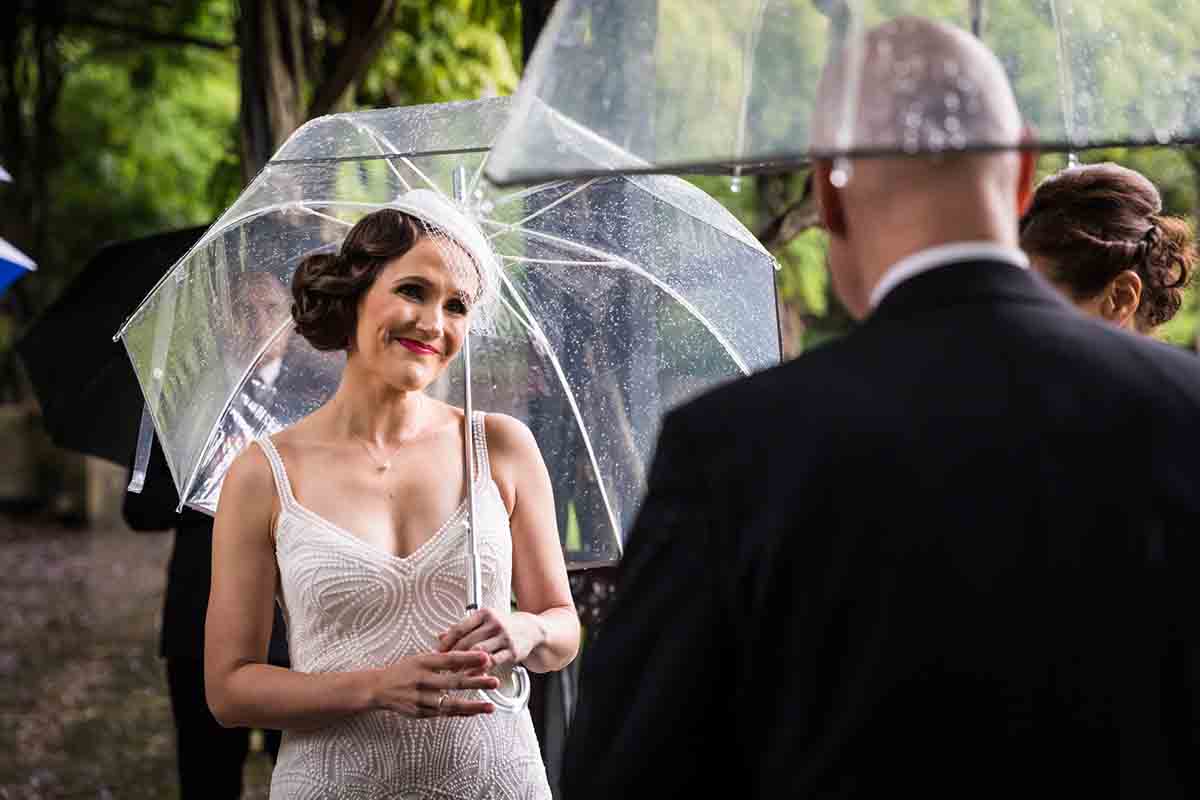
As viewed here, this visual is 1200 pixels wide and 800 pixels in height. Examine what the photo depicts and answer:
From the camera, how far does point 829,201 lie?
1885 mm

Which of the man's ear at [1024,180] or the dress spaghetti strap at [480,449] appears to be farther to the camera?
the dress spaghetti strap at [480,449]

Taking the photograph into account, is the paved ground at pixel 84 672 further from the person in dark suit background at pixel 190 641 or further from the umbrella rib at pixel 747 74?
the umbrella rib at pixel 747 74

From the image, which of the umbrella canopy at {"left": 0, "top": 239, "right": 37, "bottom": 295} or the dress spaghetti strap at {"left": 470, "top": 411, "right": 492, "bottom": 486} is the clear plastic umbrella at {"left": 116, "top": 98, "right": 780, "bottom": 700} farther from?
the umbrella canopy at {"left": 0, "top": 239, "right": 37, "bottom": 295}

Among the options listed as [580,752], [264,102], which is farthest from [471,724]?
[264,102]

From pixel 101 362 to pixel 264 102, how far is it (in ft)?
7.76

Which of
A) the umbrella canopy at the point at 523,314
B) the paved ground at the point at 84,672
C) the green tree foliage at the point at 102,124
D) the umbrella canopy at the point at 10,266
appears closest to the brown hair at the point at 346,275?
the umbrella canopy at the point at 523,314

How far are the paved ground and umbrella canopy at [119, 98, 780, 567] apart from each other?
4.69 metres

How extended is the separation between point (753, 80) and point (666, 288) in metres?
1.61

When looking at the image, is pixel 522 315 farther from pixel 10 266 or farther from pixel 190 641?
pixel 190 641

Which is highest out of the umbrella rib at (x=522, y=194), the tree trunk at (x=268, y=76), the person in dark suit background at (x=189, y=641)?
the tree trunk at (x=268, y=76)

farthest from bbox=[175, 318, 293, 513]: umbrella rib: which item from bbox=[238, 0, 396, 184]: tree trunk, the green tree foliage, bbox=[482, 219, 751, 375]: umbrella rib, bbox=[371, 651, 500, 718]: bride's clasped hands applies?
the green tree foliage

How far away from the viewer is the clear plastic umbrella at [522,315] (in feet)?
11.7

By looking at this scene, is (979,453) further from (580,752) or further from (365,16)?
(365,16)

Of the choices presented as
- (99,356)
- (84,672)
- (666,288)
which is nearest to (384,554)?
(666,288)
